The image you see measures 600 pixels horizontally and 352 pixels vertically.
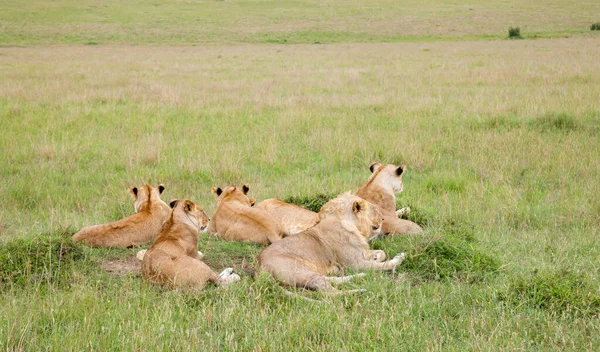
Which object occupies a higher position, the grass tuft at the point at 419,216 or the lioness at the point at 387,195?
the lioness at the point at 387,195

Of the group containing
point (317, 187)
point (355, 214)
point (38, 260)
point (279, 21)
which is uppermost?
point (279, 21)

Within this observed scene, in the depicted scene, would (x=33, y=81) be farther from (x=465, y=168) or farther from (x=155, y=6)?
(x=155, y=6)

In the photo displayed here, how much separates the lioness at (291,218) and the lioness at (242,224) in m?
0.14

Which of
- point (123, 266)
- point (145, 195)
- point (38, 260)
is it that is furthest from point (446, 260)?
point (38, 260)

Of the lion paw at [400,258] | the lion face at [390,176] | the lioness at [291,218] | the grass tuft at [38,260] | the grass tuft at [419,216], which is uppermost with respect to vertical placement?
the lion face at [390,176]

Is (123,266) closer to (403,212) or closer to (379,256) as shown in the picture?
(379,256)

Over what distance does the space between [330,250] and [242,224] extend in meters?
1.11

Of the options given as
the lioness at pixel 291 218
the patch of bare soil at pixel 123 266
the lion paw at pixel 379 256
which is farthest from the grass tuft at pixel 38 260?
the lion paw at pixel 379 256

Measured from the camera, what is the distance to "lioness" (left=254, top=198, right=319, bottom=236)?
7.31 metres

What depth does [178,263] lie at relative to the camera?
18.5 feet

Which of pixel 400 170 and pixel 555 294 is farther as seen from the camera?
pixel 400 170

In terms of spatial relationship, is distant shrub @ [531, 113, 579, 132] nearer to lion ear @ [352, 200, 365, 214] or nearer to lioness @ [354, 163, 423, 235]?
lioness @ [354, 163, 423, 235]

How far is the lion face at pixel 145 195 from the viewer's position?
761 cm

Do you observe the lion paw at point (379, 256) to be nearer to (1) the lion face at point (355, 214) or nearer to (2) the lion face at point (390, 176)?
(1) the lion face at point (355, 214)
